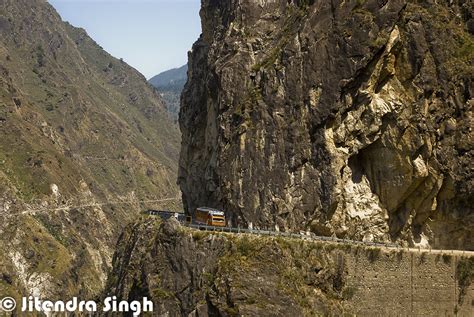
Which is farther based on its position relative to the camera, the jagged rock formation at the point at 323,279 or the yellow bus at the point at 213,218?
the yellow bus at the point at 213,218

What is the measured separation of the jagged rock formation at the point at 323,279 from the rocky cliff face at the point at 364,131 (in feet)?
14.2

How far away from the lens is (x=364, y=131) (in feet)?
197

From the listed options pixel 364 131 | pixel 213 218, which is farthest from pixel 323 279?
pixel 364 131

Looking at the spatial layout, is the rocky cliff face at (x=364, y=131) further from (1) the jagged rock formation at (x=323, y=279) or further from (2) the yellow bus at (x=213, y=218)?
(1) the jagged rock formation at (x=323, y=279)

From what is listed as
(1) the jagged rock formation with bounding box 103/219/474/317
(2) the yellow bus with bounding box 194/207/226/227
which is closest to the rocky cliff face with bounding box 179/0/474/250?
(2) the yellow bus with bounding box 194/207/226/227

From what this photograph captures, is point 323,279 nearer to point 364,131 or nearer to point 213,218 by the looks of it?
point 213,218

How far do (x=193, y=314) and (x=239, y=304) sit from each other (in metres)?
4.41

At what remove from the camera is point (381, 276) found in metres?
56.3

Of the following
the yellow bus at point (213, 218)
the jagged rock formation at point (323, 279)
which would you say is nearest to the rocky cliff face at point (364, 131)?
the yellow bus at point (213, 218)

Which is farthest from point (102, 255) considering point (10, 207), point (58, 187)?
point (10, 207)

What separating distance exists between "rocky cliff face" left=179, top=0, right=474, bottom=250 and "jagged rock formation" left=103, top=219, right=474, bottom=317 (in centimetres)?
431

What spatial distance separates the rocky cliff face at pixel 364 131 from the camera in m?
60.2

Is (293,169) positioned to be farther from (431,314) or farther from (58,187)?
(58,187)

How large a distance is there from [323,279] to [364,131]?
497 inches
